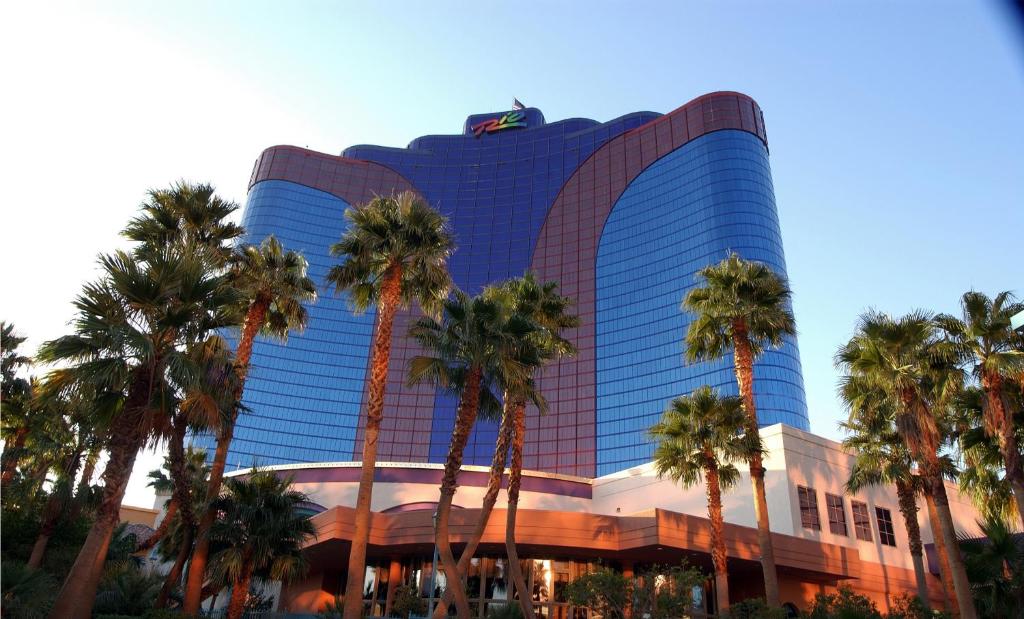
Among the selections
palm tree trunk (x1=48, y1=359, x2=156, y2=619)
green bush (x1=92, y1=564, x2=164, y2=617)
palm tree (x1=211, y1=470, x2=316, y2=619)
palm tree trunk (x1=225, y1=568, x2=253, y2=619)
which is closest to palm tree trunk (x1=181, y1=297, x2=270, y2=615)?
palm tree (x1=211, y1=470, x2=316, y2=619)

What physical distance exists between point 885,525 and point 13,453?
44.9 meters

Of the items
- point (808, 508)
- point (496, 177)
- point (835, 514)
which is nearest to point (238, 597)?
point (808, 508)

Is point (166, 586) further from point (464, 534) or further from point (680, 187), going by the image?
point (680, 187)

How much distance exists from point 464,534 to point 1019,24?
29245 mm

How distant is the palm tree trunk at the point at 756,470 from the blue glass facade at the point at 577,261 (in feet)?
214

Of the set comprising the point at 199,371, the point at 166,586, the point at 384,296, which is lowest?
the point at 166,586

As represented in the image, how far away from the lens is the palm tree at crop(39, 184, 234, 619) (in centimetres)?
1675

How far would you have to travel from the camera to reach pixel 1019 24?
3.56 m

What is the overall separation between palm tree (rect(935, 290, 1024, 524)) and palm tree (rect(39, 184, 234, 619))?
23168 millimetres

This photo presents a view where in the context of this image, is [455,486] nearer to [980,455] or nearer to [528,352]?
[528,352]

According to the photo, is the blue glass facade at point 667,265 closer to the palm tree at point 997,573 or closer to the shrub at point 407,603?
the palm tree at point 997,573

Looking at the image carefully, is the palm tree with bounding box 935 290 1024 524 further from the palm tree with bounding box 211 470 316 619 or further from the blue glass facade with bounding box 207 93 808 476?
the blue glass facade with bounding box 207 93 808 476

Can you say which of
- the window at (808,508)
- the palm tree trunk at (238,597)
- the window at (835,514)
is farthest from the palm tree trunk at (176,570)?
the window at (835,514)

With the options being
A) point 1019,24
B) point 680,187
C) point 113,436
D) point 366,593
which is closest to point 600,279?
point 680,187
